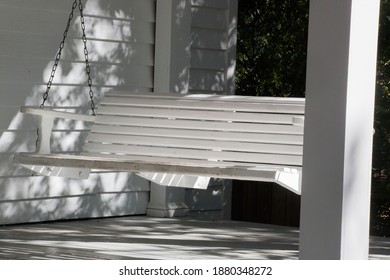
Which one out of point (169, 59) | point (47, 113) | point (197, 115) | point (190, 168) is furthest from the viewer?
point (169, 59)

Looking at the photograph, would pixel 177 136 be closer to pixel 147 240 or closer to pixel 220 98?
pixel 220 98

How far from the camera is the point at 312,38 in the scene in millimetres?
3859

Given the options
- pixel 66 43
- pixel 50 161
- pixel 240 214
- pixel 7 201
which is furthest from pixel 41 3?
pixel 240 214

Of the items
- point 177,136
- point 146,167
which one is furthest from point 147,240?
point 146,167

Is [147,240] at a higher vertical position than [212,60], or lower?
lower

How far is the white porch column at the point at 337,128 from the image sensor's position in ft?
12.4

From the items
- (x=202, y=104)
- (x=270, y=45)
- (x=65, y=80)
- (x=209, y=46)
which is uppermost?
(x=270, y=45)

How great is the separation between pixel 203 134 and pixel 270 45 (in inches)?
165

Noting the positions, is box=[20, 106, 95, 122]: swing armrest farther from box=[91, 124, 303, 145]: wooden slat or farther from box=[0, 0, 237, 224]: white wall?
box=[0, 0, 237, 224]: white wall

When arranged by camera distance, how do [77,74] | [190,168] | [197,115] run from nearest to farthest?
[190,168], [197,115], [77,74]

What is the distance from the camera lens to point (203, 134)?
20.4 feet

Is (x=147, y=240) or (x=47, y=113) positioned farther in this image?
(x=147, y=240)

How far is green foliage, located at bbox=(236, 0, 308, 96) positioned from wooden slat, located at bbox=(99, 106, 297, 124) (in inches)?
147

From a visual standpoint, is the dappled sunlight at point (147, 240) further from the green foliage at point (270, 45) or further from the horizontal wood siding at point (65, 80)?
the green foliage at point (270, 45)
